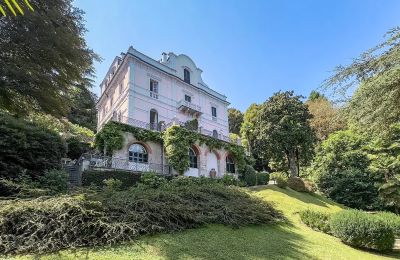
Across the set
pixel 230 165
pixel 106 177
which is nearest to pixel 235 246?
pixel 106 177

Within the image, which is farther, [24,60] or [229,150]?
[229,150]

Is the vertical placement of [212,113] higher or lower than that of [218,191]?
higher

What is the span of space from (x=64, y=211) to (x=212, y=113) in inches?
1021

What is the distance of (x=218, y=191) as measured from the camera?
1327 centimetres

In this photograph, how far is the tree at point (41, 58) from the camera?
11789 mm

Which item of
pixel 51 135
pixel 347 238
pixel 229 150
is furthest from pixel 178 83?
pixel 347 238

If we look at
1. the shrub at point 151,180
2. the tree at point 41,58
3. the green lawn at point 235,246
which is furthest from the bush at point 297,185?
the tree at point 41,58

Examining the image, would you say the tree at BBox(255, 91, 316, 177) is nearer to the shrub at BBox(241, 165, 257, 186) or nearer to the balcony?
the shrub at BBox(241, 165, 257, 186)

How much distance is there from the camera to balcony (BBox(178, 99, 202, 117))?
2856 centimetres

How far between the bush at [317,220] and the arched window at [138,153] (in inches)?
508

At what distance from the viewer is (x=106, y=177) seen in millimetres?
18188

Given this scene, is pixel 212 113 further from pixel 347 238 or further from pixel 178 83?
pixel 347 238

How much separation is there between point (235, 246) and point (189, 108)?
21102mm

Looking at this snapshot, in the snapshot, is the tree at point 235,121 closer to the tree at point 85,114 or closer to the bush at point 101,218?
the tree at point 85,114
